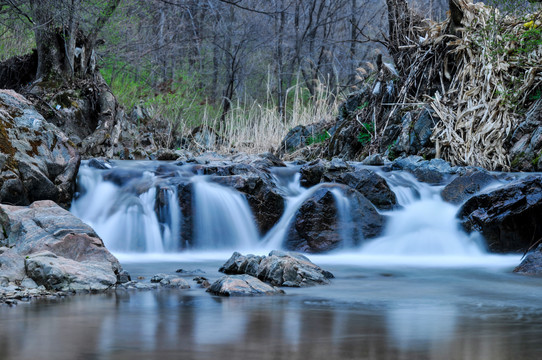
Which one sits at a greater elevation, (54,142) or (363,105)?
(363,105)

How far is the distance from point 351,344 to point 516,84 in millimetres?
8240

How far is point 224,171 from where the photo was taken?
809cm

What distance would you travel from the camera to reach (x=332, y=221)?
22.5 feet

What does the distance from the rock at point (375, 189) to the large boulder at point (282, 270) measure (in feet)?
9.62

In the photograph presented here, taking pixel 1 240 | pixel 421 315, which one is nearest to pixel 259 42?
pixel 1 240

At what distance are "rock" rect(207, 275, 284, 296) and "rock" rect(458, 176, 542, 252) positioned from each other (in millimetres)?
3543

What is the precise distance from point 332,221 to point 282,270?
268 centimetres

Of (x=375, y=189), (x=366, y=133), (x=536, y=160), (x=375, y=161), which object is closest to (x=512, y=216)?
(x=375, y=189)

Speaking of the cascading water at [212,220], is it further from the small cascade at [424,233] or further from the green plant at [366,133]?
the green plant at [366,133]

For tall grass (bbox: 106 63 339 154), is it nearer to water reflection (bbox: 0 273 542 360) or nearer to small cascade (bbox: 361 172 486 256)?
small cascade (bbox: 361 172 486 256)

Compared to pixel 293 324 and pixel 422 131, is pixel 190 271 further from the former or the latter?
pixel 422 131

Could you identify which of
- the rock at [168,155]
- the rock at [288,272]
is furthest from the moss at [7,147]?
the rock at [168,155]

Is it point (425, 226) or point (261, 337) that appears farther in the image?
point (425, 226)

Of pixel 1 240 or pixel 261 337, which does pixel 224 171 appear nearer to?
pixel 1 240
